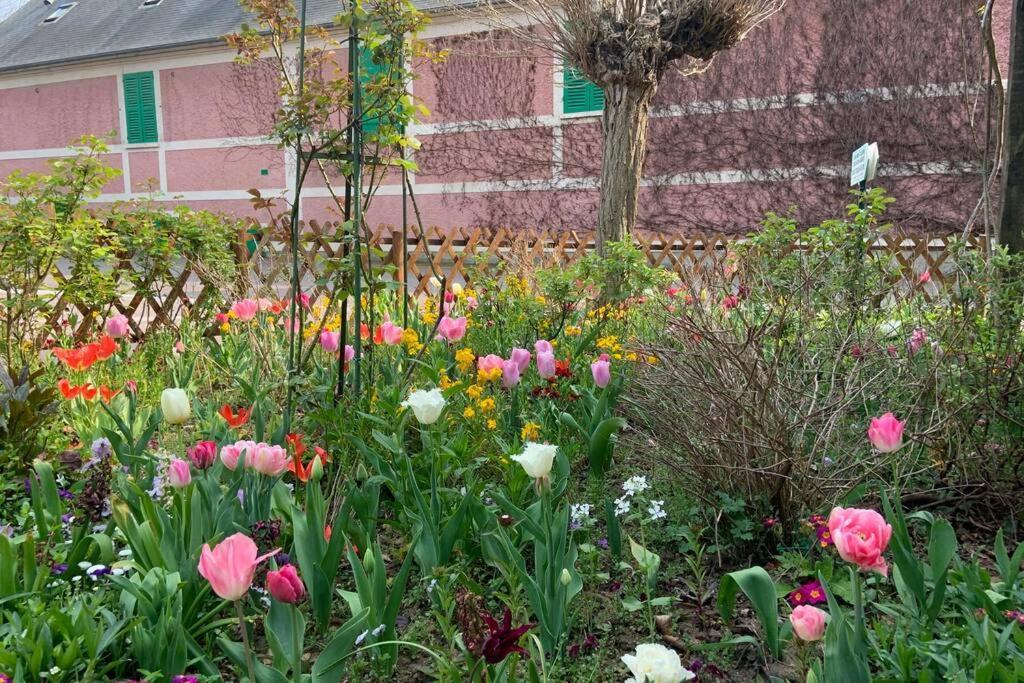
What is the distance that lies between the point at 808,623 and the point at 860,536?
0.18 meters

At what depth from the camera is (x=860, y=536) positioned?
154cm

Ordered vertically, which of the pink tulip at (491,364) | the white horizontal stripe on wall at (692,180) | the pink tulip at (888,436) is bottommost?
the pink tulip at (491,364)

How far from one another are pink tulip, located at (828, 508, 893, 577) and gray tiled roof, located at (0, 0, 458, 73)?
538 inches

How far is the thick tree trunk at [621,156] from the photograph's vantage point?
23.5 ft

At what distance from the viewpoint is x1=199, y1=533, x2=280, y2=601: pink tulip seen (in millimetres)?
1358

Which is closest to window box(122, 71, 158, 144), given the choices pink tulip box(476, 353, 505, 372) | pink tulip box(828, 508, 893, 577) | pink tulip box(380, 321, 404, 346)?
pink tulip box(380, 321, 404, 346)

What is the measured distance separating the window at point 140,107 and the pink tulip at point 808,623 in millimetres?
17318

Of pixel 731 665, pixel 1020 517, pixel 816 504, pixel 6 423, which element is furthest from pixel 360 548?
pixel 1020 517

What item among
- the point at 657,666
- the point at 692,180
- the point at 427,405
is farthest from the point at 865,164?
the point at 692,180

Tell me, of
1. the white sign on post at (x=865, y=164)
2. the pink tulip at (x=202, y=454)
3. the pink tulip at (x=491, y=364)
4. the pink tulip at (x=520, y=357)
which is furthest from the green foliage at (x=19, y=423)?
the white sign on post at (x=865, y=164)

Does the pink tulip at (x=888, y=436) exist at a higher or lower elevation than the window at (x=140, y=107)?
lower

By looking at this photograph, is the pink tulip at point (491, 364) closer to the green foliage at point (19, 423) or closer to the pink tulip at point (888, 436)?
the pink tulip at point (888, 436)

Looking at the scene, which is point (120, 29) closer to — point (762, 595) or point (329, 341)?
point (329, 341)

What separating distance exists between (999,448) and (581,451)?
1.42m
